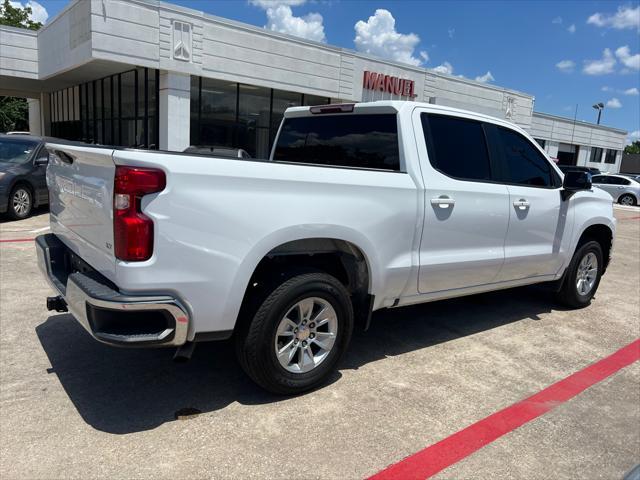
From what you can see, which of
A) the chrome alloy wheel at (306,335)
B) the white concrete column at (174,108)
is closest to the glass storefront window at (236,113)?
the white concrete column at (174,108)

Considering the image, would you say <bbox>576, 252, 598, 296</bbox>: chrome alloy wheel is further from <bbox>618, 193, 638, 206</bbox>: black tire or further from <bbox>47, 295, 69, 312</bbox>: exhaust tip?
<bbox>618, 193, 638, 206</bbox>: black tire

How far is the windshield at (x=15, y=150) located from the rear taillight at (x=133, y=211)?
8.94 m

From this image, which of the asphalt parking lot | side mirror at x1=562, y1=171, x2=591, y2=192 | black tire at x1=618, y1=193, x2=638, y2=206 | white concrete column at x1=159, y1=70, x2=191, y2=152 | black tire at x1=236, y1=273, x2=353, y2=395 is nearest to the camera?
the asphalt parking lot

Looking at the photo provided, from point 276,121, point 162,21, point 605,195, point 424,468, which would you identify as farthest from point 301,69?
point 424,468

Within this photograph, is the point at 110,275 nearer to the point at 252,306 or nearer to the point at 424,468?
the point at 252,306

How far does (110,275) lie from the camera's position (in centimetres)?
290

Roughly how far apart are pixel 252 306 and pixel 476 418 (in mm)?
1634

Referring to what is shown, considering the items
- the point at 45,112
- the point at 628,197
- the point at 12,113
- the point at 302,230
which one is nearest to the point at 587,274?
the point at 302,230

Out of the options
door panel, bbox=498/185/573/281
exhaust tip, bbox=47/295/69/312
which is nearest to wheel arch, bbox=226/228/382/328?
exhaust tip, bbox=47/295/69/312

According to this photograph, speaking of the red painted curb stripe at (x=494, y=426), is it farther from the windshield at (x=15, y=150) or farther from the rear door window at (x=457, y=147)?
the windshield at (x=15, y=150)

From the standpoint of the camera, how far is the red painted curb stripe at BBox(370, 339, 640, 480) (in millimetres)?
2826

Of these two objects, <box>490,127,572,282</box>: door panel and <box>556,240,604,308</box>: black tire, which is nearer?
<box>490,127,572,282</box>: door panel

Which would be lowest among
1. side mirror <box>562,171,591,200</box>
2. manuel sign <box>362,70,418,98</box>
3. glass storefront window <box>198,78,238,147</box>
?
side mirror <box>562,171,591,200</box>

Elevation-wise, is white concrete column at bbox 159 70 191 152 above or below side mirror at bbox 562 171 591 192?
above
